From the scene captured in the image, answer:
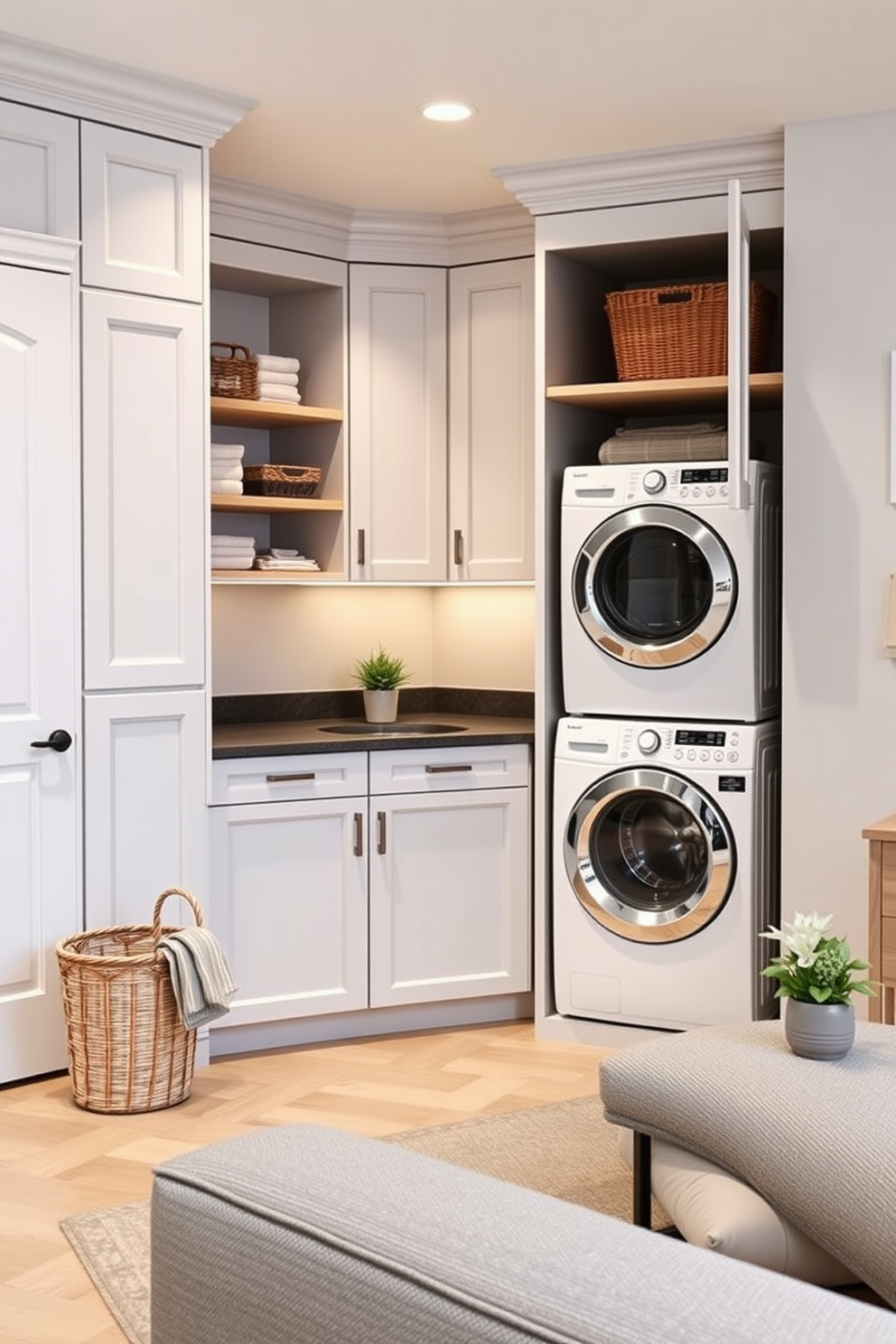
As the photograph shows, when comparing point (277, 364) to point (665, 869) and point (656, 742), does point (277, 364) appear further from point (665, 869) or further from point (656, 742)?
point (665, 869)

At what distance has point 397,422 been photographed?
488cm

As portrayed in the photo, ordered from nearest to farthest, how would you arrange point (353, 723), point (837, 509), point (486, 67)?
point (486, 67) < point (837, 509) < point (353, 723)

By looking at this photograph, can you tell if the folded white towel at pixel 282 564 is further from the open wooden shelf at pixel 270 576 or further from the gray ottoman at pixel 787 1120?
the gray ottoman at pixel 787 1120

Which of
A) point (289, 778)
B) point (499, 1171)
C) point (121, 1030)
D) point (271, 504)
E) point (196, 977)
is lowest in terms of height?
point (499, 1171)

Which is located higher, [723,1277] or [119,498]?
[119,498]

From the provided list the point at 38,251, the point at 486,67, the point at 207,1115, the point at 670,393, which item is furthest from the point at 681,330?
the point at 207,1115

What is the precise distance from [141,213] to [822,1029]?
2650 mm

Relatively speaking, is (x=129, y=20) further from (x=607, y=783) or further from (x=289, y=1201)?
(x=289, y=1201)

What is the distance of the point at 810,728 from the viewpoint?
4.07 metres

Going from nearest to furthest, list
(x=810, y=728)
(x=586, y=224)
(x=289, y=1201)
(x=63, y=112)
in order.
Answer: (x=289, y=1201) → (x=63, y=112) → (x=810, y=728) → (x=586, y=224)

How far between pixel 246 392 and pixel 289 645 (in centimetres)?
92

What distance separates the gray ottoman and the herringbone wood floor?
0.99 metres

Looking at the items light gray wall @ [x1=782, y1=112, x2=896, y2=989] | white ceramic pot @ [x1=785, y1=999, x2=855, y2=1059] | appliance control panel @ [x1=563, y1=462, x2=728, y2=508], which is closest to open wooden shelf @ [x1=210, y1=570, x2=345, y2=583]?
appliance control panel @ [x1=563, y1=462, x2=728, y2=508]

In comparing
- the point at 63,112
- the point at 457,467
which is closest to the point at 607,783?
the point at 457,467
